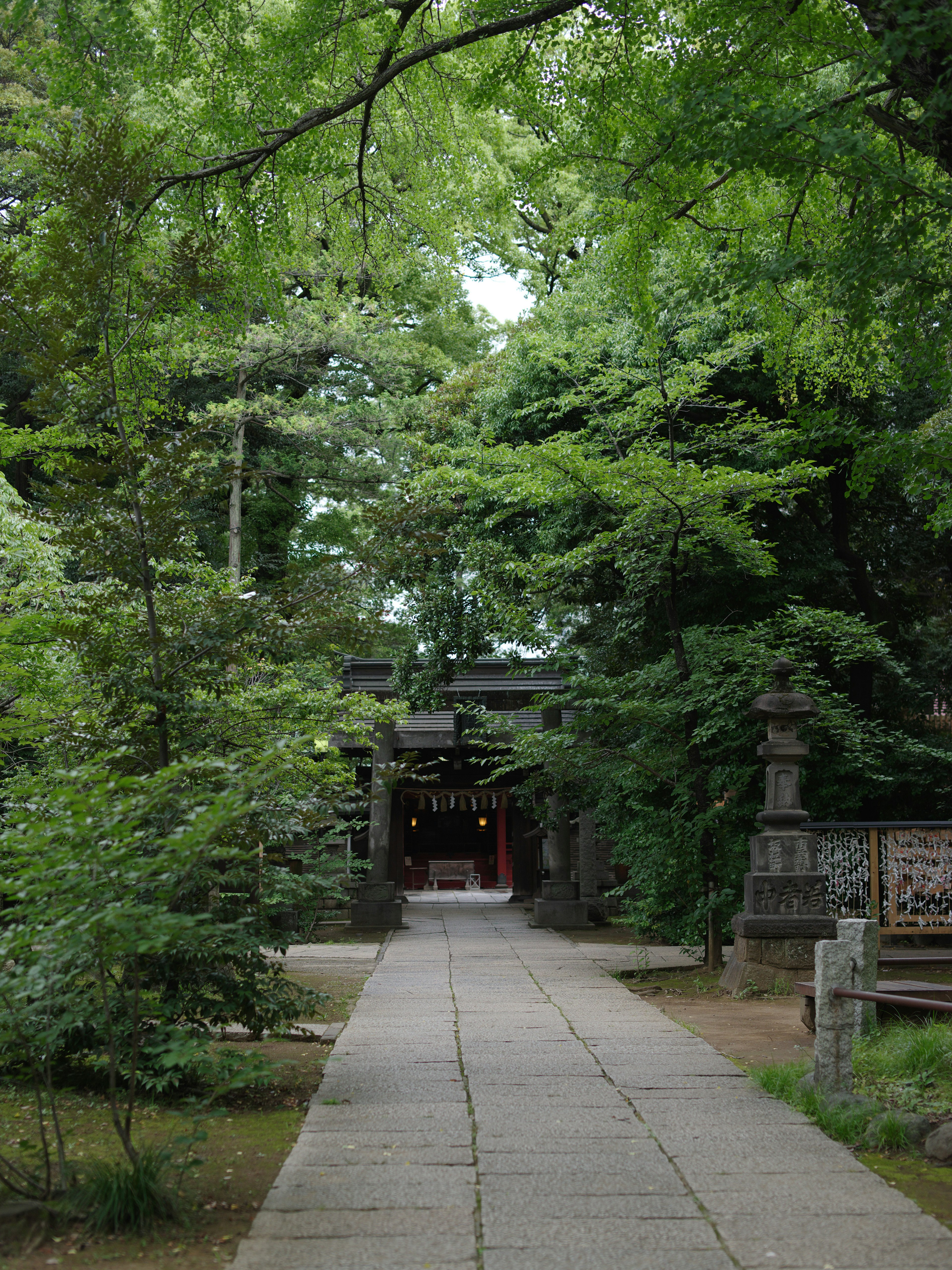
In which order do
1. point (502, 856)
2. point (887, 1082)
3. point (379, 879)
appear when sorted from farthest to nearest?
point (502, 856) < point (379, 879) < point (887, 1082)

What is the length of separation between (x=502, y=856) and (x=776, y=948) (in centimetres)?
1936

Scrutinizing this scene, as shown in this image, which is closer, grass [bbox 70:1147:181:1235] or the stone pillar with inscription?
grass [bbox 70:1147:181:1235]

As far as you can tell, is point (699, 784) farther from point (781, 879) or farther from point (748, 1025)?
point (748, 1025)

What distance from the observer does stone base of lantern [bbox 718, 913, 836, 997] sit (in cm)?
843

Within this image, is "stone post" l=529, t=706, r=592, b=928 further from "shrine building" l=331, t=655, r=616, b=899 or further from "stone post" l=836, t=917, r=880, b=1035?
"stone post" l=836, t=917, r=880, b=1035

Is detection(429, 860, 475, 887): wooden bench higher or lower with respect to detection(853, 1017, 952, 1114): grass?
lower

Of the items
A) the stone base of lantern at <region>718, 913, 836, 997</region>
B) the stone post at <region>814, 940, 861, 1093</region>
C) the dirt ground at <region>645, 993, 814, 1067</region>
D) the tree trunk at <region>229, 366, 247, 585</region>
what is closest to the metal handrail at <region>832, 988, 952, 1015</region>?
the stone post at <region>814, 940, 861, 1093</region>

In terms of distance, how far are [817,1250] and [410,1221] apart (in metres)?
1.28

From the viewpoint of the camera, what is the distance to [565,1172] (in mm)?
3811

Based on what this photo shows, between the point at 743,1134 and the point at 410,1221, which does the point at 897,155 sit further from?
the point at 410,1221

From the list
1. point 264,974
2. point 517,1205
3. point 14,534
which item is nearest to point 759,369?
point 14,534

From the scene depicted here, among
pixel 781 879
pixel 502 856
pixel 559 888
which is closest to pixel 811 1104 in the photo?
pixel 781 879

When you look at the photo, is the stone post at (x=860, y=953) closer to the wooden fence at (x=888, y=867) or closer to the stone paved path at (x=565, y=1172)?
the stone paved path at (x=565, y=1172)

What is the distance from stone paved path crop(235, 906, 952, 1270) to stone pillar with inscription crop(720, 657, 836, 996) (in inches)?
82.7
